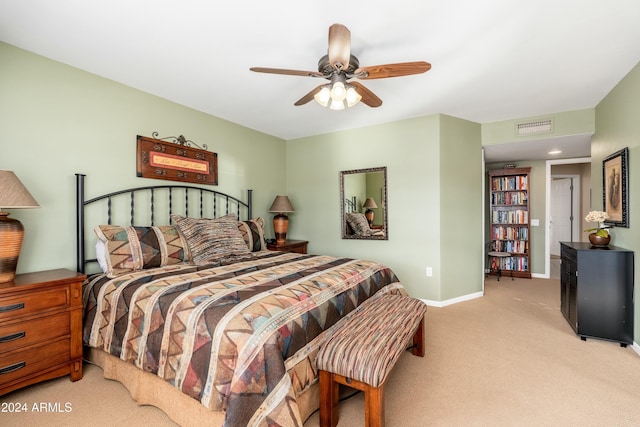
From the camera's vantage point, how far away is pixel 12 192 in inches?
72.8

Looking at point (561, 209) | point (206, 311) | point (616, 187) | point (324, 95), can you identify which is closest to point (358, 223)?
point (324, 95)

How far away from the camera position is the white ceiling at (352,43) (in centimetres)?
181

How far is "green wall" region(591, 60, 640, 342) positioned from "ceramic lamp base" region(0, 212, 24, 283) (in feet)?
15.4

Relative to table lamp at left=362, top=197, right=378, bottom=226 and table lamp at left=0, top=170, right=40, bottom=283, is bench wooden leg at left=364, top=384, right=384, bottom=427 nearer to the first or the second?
table lamp at left=0, top=170, right=40, bottom=283

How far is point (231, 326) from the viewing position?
56.1 inches

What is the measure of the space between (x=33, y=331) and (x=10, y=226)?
0.69 m

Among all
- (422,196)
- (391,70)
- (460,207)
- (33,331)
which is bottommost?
(33,331)

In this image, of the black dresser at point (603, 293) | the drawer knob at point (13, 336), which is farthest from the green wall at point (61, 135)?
the black dresser at point (603, 293)

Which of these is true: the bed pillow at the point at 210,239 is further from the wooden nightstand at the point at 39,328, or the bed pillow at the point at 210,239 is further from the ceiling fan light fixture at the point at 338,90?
the ceiling fan light fixture at the point at 338,90

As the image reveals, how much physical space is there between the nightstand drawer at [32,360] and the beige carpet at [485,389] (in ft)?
0.60

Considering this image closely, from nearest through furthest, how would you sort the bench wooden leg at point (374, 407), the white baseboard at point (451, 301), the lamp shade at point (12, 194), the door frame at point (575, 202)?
the bench wooden leg at point (374, 407), the lamp shade at point (12, 194), the white baseboard at point (451, 301), the door frame at point (575, 202)

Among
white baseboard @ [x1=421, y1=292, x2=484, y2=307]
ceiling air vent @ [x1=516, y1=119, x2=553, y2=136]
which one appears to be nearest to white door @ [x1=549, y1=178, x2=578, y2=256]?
ceiling air vent @ [x1=516, y1=119, x2=553, y2=136]

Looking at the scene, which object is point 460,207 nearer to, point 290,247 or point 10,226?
point 290,247

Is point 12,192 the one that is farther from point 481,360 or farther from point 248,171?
point 481,360
